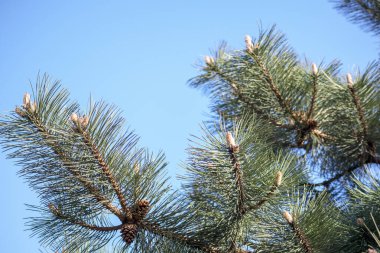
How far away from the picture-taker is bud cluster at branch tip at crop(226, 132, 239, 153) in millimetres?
1555

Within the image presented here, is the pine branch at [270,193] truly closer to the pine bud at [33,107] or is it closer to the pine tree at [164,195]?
the pine tree at [164,195]

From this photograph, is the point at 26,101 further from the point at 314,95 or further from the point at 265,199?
the point at 314,95

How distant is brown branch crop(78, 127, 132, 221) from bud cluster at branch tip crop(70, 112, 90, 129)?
0.04 ft

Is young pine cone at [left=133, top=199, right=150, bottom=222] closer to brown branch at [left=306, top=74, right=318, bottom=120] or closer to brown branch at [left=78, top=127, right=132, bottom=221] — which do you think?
brown branch at [left=78, top=127, right=132, bottom=221]

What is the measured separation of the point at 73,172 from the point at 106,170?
0.12 m

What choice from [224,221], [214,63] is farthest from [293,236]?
[214,63]

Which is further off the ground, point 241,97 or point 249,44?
point 249,44

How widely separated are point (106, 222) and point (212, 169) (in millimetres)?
439

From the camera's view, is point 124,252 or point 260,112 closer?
point 124,252

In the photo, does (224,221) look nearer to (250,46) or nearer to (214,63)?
(250,46)

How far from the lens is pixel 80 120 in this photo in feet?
5.29

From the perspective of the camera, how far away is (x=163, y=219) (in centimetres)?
184

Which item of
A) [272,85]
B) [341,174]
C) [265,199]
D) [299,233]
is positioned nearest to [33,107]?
[265,199]

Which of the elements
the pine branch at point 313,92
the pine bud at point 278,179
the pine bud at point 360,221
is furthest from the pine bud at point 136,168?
the pine branch at point 313,92
